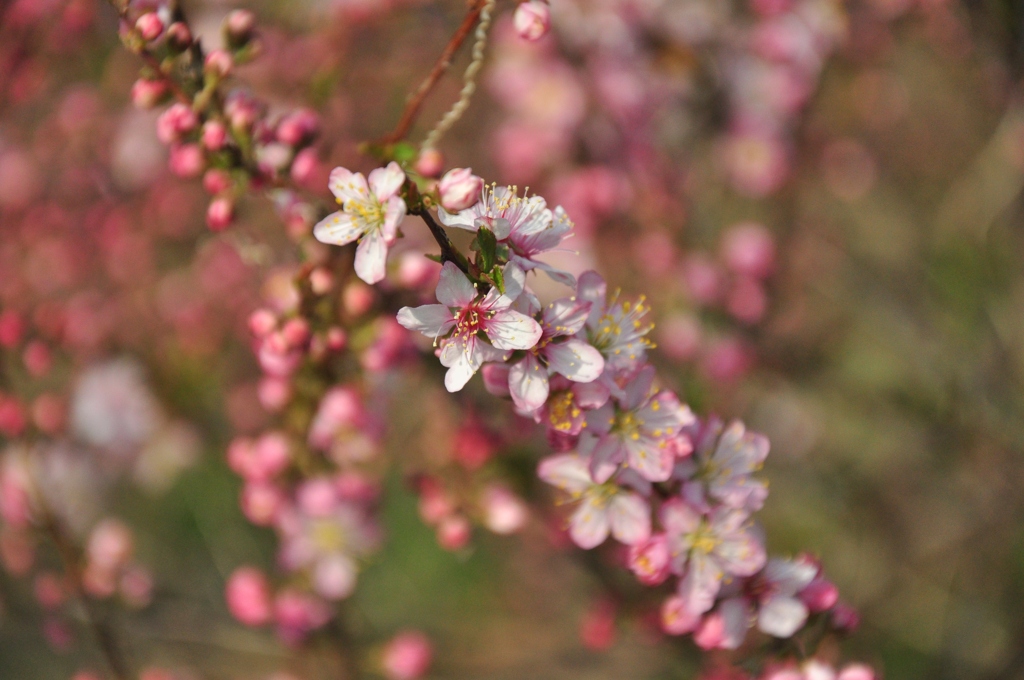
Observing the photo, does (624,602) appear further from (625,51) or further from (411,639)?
(625,51)

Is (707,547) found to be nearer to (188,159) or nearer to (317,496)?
(317,496)

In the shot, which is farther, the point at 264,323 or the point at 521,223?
the point at 264,323

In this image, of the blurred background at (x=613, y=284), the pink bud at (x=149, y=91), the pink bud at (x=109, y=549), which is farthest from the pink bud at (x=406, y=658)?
the pink bud at (x=149, y=91)

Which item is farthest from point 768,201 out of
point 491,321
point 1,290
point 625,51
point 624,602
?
point 1,290

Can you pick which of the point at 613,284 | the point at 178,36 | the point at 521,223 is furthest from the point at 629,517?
the point at 613,284

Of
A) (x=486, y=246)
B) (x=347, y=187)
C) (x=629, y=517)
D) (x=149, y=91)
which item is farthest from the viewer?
(x=149, y=91)

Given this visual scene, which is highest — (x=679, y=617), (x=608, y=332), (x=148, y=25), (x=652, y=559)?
(x=148, y=25)

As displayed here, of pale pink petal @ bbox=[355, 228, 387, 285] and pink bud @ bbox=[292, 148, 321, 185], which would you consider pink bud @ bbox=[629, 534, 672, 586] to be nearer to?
pale pink petal @ bbox=[355, 228, 387, 285]
